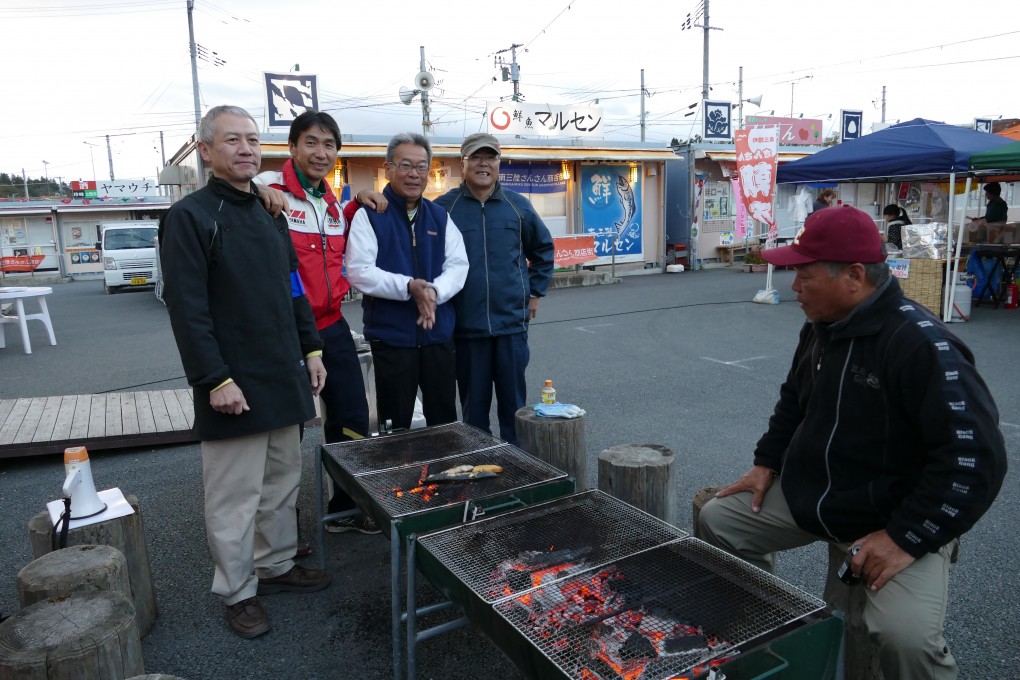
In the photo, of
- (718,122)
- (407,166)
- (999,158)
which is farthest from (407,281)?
(718,122)

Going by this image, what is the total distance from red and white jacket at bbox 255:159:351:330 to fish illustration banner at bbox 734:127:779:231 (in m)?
9.97

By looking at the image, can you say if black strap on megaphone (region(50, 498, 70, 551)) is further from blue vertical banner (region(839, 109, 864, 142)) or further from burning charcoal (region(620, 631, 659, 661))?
blue vertical banner (region(839, 109, 864, 142))

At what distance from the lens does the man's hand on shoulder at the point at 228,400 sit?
Result: 2623mm

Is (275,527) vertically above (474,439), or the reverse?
(474,439)

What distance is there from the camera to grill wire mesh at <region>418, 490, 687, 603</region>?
2064 mm

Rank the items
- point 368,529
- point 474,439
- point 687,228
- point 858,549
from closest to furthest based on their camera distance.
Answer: point 858,549 < point 474,439 < point 368,529 < point 687,228

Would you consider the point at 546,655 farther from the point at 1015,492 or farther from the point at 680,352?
the point at 680,352

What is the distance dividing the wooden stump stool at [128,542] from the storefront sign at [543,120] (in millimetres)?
14562

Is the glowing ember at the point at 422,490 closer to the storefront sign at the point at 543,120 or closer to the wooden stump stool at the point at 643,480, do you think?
the wooden stump stool at the point at 643,480

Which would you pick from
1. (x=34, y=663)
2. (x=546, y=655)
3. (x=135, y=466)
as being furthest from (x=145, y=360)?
(x=546, y=655)

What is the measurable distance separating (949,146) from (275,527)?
10.0m

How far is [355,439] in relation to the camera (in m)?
3.45

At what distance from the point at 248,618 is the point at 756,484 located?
2.16 m

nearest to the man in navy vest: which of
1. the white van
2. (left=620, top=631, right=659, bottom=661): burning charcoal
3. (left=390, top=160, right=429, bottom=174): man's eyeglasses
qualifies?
(left=390, top=160, right=429, bottom=174): man's eyeglasses
